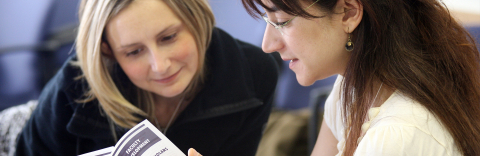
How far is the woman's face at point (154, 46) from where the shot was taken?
1.15m

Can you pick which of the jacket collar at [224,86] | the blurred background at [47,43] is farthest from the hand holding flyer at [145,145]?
the blurred background at [47,43]

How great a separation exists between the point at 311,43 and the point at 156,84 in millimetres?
572

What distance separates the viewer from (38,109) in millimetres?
1425

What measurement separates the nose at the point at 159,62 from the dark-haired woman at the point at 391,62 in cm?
37

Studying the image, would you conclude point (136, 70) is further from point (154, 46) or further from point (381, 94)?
point (381, 94)

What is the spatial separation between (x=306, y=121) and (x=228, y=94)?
2.84 feet

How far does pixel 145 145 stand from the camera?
3.05 feet

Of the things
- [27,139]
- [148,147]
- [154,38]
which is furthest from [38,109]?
[148,147]

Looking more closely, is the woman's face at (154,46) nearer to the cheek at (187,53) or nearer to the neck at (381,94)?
the cheek at (187,53)

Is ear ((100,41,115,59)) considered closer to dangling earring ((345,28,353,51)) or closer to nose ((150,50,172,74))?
nose ((150,50,172,74))

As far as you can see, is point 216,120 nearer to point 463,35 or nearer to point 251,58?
point 251,58

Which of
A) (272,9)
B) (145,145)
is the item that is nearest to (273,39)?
(272,9)

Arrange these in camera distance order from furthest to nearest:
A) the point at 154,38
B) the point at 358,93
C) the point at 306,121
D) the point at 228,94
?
the point at 306,121 → the point at 228,94 → the point at 154,38 → the point at 358,93

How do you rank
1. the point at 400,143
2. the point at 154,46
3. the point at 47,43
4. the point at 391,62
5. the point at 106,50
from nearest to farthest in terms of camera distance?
the point at 400,143
the point at 391,62
the point at 154,46
the point at 106,50
the point at 47,43
